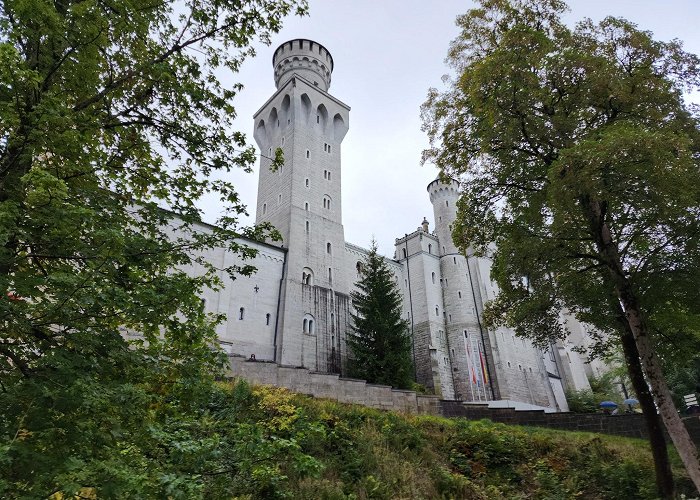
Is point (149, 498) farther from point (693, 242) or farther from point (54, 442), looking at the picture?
point (693, 242)

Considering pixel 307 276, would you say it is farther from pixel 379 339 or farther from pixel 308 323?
pixel 379 339

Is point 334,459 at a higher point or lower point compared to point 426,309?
lower

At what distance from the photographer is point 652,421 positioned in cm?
1005

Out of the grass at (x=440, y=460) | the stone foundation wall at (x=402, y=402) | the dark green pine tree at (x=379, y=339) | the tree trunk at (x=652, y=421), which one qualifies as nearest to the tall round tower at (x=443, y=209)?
the dark green pine tree at (x=379, y=339)

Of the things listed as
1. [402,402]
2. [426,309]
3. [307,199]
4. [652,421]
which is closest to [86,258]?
[652,421]

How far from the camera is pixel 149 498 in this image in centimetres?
366

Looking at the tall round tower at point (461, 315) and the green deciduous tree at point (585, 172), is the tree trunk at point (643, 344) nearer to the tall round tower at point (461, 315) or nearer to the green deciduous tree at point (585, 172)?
the green deciduous tree at point (585, 172)

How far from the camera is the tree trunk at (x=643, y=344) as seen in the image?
8461 mm

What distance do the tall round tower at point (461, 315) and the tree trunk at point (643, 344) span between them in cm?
2483

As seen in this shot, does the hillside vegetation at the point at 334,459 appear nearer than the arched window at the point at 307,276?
Yes

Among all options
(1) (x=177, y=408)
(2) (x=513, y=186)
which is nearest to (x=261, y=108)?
(2) (x=513, y=186)

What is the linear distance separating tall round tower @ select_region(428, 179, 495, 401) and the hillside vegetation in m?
23.9

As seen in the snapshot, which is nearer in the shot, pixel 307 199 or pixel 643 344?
pixel 643 344

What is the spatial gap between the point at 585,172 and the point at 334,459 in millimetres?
8057
